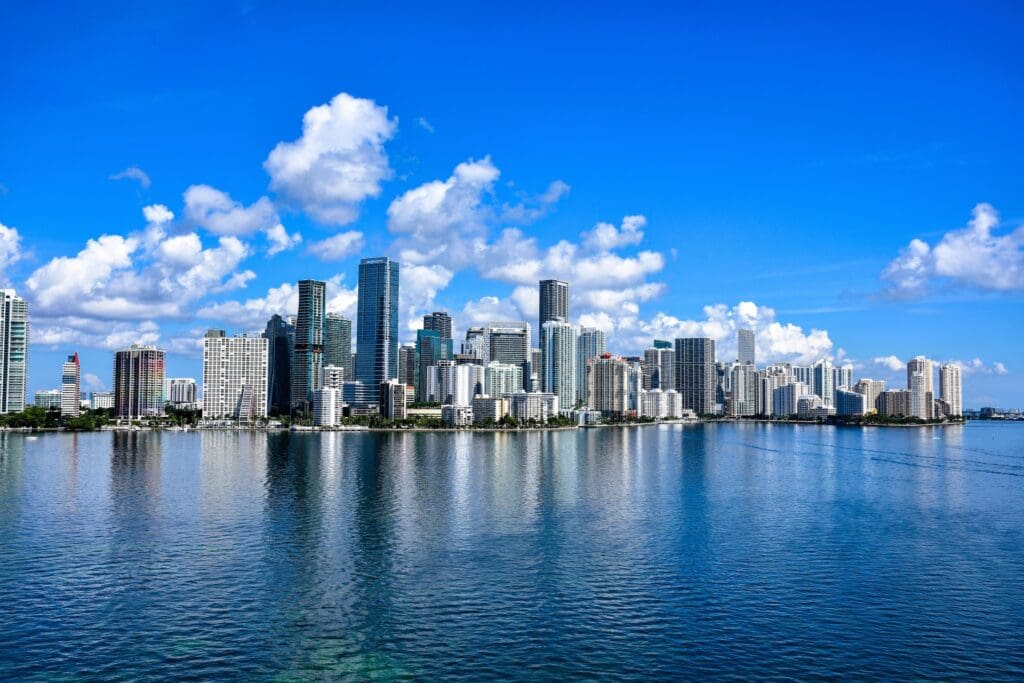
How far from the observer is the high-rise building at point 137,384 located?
191m

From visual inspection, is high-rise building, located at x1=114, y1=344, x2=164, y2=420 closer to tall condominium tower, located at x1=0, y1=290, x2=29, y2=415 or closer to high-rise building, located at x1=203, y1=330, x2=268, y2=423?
high-rise building, located at x1=203, y1=330, x2=268, y2=423

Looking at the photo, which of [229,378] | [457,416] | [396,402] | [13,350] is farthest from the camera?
[229,378]

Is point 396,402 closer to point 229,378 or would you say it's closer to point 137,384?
point 229,378

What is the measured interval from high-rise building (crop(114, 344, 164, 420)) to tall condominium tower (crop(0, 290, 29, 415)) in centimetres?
2567

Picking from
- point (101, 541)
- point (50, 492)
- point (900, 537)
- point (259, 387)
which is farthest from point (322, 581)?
point (259, 387)

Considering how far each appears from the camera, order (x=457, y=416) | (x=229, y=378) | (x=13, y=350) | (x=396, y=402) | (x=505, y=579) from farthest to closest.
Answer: (x=229, y=378) < (x=396, y=402) < (x=457, y=416) < (x=13, y=350) < (x=505, y=579)

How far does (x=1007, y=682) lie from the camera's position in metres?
23.1

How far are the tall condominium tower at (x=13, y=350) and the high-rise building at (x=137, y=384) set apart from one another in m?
25.7

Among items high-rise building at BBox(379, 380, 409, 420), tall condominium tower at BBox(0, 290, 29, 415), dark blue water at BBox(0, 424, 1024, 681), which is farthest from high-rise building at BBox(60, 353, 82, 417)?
dark blue water at BBox(0, 424, 1024, 681)

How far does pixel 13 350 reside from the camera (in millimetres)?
165250

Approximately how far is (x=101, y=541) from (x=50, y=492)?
20846 millimetres

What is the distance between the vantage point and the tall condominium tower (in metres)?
163

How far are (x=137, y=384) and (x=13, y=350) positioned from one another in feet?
104

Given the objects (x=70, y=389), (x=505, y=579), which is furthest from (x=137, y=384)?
(x=505, y=579)
